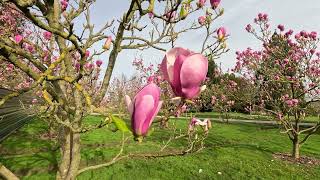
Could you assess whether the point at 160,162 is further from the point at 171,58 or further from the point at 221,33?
the point at 171,58

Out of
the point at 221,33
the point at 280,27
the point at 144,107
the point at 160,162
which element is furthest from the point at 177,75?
the point at 280,27

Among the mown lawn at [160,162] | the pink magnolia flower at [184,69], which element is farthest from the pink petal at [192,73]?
the mown lawn at [160,162]

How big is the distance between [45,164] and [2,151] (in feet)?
8.67

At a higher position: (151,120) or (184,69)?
(184,69)

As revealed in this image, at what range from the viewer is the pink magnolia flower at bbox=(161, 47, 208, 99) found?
1.05m

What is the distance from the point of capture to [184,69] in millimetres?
1059

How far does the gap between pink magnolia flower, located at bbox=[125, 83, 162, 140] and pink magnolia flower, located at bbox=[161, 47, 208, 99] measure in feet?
0.31

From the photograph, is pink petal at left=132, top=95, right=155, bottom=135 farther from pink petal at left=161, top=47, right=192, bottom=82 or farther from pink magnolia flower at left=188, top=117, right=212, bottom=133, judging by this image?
pink magnolia flower at left=188, top=117, right=212, bottom=133

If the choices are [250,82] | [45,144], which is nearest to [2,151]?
[45,144]

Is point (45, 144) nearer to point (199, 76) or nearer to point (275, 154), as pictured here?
point (275, 154)

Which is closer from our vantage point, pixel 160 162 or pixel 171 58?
pixel 171 58

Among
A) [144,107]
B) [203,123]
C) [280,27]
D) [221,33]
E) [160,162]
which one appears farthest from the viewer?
[280,27]

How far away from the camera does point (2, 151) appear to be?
39.7ft

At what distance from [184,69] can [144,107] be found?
162 millimetres
